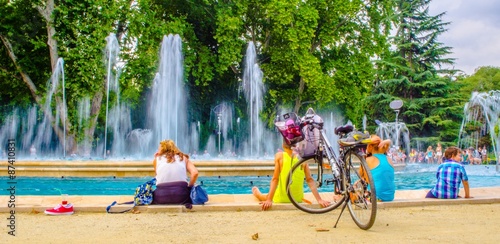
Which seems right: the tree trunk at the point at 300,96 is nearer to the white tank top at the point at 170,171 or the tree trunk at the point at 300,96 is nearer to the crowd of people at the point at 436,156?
the crowd of people at the point at 436,156

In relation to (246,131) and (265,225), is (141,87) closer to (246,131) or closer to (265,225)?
(246,131)

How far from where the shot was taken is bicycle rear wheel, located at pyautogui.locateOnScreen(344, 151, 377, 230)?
5.16 metres

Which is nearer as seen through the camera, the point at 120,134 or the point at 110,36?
the point at 110,36

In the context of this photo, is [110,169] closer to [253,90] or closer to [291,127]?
[291,127]

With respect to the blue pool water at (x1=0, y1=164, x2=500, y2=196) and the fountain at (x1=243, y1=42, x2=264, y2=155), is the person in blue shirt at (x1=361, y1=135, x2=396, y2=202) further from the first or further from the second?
the fountain at (x1=243, y1=42, x2=264, y2=155)

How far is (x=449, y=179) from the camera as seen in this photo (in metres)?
7.66

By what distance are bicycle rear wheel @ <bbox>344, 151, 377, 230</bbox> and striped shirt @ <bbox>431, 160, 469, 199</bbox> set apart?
251 centimetres

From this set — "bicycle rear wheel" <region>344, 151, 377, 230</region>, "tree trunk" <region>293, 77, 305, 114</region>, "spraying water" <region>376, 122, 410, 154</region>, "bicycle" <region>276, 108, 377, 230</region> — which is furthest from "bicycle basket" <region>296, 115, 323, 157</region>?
"spraying water" <region>376, 122, 410, 154</region>

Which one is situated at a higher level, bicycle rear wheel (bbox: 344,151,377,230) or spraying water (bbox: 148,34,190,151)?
spraying water (bbox: 148,34,190,151)

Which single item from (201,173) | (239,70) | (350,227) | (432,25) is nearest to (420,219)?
(350,227)

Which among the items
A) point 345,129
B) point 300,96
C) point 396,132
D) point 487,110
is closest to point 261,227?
point 345,129

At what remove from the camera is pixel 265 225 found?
18.9 ft

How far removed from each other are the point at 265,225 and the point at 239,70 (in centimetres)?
2523

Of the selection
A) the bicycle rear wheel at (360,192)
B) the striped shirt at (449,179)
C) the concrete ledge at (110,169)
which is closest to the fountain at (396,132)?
the concrete ledge at (110,169)
